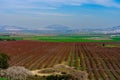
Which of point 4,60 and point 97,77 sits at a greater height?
point 4,60

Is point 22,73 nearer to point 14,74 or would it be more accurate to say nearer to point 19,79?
point 14,74

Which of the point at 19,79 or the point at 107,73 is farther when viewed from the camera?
the point at 107,73

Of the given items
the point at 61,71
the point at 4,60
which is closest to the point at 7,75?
the point at 4,60

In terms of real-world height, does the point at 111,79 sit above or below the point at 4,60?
below

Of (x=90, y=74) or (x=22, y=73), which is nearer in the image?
(x=22, y=73)

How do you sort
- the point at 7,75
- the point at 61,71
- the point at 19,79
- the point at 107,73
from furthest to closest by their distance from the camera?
the point at 107,73 < the point at 61,71 < the point at 7,75 < the point at 19,79

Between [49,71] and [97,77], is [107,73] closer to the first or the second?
[97,77]

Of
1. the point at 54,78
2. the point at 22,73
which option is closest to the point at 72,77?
the point at 54,78

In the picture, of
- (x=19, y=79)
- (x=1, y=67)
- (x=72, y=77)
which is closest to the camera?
(x=19, y=79)

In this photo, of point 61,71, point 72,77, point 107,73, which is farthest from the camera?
point 107,73

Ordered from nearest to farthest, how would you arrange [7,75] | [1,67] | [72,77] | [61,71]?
[7,75] → [72,77] → [1,67] → [61,71]
